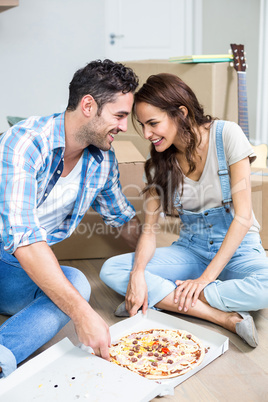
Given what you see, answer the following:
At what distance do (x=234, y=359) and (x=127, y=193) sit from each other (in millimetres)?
993

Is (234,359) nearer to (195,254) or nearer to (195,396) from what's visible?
(195,396)

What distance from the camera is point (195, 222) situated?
64.7 inches

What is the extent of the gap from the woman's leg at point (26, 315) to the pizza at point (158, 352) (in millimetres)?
186

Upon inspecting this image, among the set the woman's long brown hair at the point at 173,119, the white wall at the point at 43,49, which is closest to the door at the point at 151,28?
the white wall at the point at 43,49

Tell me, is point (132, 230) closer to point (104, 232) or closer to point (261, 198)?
point (104, 232)

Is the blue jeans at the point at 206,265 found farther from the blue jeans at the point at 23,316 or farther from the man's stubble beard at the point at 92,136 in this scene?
the man's stubble beard at the point at 92,136

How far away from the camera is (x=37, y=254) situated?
1.19 metres

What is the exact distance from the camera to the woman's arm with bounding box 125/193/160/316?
1.49m

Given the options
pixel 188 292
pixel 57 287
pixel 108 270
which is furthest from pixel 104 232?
pixel 57 287

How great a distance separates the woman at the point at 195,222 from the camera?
1456 millimetres

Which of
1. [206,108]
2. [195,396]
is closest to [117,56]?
[206,108]

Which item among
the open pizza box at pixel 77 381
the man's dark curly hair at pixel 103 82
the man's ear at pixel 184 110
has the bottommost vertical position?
the open pizza box at pixel 77 381

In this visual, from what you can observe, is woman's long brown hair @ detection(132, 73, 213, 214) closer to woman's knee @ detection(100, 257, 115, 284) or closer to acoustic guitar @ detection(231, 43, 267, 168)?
woman's knee @ detection(100, 257, 115, 284)

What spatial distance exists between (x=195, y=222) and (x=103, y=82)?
59 cm
